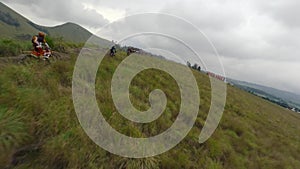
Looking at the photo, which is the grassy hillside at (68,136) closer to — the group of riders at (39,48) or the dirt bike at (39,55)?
the dirt bike at (39,55)

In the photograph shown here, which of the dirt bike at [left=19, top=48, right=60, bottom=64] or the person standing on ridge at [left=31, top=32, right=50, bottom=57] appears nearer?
the dirt bike at [left=19, top=48, right=60, bottom=64]

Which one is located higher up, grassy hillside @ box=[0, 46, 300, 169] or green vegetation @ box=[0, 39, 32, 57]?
green vegetation @ box=[0, 39, 32, 57]

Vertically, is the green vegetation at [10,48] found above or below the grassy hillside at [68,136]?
above

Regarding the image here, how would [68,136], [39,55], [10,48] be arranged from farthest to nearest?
[10,48], [39,55], [68,136]

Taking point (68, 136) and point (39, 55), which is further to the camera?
point (39, 55)

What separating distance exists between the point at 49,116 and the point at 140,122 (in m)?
2.77

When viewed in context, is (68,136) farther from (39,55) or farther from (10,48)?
(10,48)

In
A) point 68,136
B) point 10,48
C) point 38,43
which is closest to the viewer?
point 68,136

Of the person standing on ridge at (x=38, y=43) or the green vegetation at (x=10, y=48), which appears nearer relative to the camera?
the person standing on ridge at (x=38, y=43)

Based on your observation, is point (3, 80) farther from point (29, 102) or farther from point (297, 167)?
point (297, 167)

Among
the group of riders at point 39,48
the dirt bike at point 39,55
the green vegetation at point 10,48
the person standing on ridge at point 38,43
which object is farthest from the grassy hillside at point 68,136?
the green vegetation at point 10,48

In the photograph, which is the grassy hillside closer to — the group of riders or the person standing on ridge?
the group of riders

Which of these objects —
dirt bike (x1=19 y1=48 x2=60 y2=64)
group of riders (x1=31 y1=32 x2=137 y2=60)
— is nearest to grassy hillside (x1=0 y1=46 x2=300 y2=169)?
dirt bike (x1=19 y1=48 x2=60 y2=64)

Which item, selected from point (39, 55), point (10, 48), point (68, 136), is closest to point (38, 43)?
point (39, 55)
